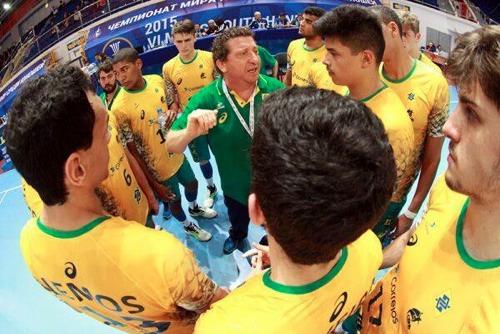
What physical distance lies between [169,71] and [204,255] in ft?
8.76

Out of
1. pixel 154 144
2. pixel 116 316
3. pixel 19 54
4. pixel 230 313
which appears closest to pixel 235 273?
pixel 154 144

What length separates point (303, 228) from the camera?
3.22 feet

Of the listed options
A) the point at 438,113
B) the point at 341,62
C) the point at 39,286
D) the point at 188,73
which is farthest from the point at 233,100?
the point at 39,286

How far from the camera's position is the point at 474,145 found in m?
1.12

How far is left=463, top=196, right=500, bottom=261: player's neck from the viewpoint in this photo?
1.18m

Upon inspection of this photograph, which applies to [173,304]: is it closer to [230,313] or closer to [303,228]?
[230,313]

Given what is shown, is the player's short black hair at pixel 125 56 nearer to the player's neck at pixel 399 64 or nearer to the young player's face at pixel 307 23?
the young player's face at pixel 307 23

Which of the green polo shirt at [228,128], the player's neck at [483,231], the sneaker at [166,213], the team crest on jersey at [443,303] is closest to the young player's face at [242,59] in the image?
the green polo shirt at [228,128]

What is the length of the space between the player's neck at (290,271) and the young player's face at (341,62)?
1520mm

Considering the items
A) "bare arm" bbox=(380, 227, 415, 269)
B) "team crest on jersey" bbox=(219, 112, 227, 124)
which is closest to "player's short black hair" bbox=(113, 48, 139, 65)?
"team crest on jersey" bbox=(219, 112, 227, 124)

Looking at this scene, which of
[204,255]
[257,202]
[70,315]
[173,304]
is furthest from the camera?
[204,255]

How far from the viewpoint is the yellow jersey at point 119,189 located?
2.13 meters

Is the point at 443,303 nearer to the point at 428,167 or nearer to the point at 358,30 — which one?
the point at 358,30

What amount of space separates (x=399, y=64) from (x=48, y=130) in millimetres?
2575
